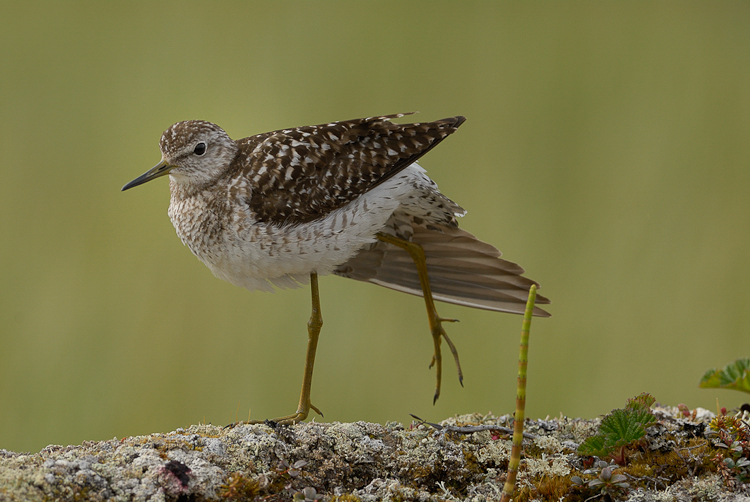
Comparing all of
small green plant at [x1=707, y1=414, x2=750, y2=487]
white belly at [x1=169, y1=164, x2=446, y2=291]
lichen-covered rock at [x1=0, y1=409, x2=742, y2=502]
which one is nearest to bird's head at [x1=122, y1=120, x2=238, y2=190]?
white belly at [x1=169, y1=164, x2=446, y2=291]

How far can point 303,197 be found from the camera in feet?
12.6

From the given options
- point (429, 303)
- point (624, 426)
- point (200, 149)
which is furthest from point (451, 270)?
point (200, 149)

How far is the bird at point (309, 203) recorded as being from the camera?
12.4 feet

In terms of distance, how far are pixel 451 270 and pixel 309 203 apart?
121 centimetres

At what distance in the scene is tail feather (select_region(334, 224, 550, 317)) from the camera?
4.32 m

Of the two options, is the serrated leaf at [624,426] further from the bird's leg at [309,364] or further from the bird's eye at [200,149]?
the bird's eye at [200,149]

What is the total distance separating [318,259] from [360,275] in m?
0.70

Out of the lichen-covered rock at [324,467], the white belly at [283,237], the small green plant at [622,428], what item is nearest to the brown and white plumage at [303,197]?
the white belly at [283,237]

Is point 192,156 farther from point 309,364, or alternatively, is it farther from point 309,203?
point 309,364

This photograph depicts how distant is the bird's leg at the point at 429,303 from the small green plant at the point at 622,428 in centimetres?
132

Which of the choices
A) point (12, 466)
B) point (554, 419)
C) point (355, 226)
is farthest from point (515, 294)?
point (12, 466)

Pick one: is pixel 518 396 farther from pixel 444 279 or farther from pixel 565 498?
pixel 444 279

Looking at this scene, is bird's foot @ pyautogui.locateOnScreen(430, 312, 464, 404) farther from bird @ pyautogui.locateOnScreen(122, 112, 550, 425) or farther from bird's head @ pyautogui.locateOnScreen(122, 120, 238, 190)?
bird's head @ pyautogui.locateOnScreen(122, 120, 238, 190)

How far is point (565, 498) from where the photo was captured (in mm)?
2805
